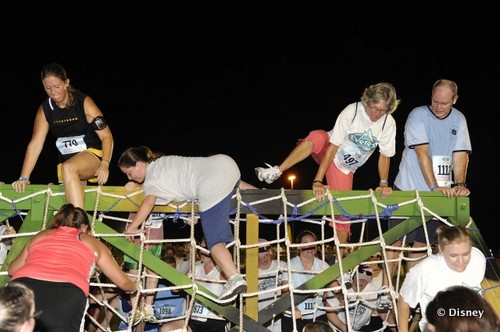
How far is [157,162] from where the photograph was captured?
15.0 feet

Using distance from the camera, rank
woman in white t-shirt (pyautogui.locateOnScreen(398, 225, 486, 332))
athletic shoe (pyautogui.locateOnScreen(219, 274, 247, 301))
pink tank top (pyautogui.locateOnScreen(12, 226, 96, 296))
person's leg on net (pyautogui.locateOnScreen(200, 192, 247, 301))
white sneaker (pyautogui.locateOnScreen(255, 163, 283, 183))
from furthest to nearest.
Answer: white sneaker (pyautogui.locateOnScreen(255, 163, 283, 183)) < person's leg on net (pyautogui.locateOnScreen(200, 192, 247, 301)) < athletic shoe (pyautogui.locateOnScreen(219, 274, 247, 301)) < woman in white t-shirt (pyautogui.locateOnScreen(398, 225, 486, 332)) < pink tank top (pyautogui.locateOnScreen(12, 226, 96, 296))

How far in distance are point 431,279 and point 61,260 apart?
213cm

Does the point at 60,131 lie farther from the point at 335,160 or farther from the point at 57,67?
the point at 335,160

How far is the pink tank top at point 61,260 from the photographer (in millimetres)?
3379

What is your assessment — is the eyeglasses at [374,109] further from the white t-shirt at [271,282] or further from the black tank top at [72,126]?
the black tank top at [72,126]

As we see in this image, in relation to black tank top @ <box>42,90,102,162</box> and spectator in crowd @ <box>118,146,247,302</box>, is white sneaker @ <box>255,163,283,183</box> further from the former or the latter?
black tank top @ <box>42,90,102,162</box>

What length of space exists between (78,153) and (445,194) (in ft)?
8.89

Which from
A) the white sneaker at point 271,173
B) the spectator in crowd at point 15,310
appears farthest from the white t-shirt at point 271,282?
the spectator in crowd at point 15,310

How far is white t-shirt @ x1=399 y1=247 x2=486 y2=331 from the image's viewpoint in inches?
152

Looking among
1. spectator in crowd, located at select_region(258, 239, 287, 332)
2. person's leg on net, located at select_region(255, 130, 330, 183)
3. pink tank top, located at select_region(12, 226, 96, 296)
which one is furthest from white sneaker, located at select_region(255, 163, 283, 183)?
pink tank top, located at select_region(12, 226, 96, 296)

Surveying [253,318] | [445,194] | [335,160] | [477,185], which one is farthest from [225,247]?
[477,185]

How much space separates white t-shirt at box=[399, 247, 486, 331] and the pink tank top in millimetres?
1888

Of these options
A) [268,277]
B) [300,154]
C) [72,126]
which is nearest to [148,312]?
[268,277]

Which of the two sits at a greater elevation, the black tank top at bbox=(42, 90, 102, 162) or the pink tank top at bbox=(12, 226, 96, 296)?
the black tank top at bbox=(42, 90, 102, 162)
